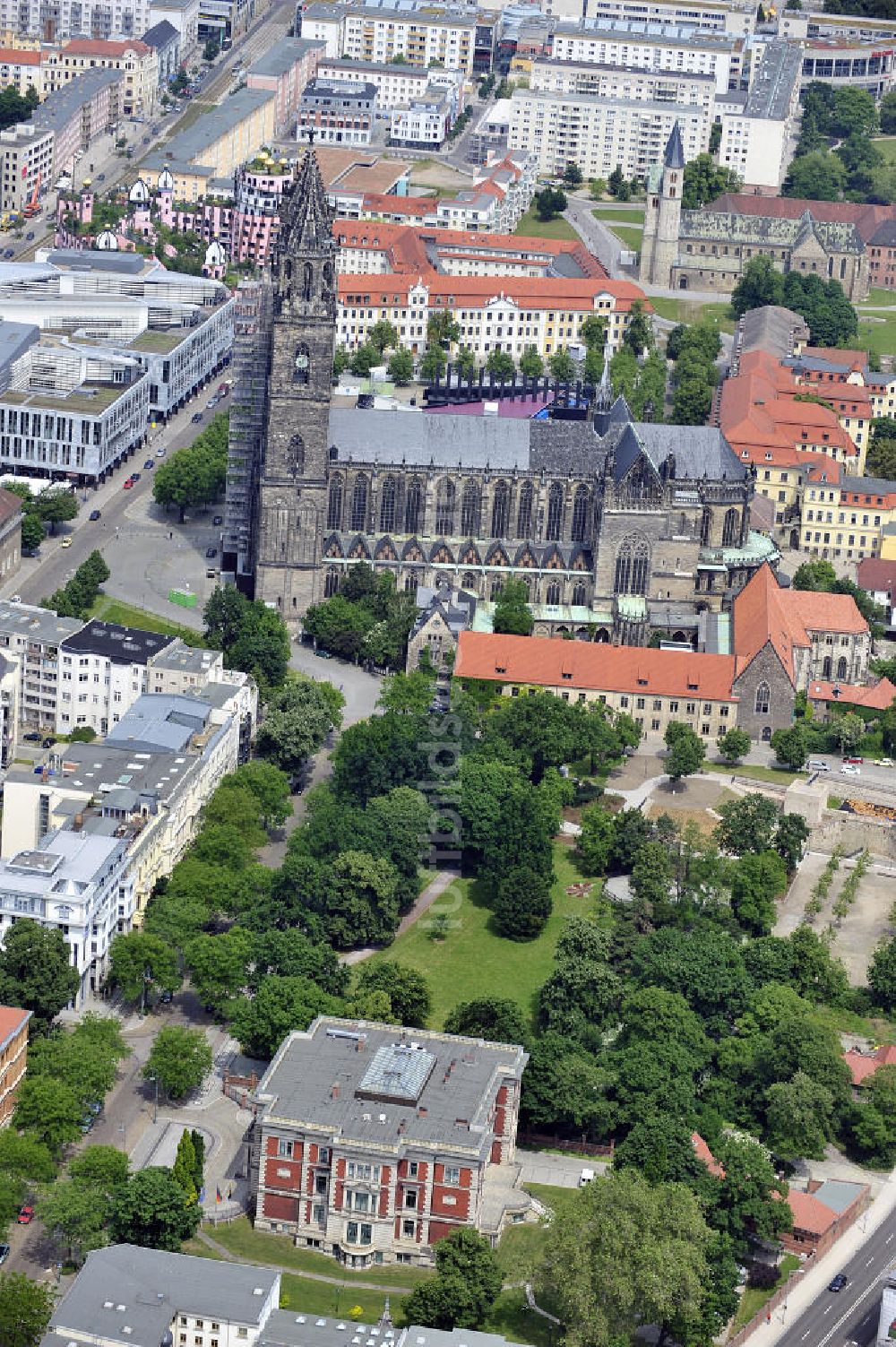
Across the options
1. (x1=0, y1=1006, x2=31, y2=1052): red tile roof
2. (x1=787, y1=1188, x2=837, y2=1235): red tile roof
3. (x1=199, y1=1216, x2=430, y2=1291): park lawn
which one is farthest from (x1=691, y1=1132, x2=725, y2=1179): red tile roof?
(x1=0, y1=1006, x2=31, y2=1052): red tile roof

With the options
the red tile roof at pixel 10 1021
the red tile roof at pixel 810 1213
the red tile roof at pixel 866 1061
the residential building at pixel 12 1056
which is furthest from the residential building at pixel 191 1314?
the red tile roof at pixel 866 1061

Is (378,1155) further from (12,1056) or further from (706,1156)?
(12,1056)

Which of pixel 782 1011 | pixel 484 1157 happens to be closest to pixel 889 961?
pixel 782 1011

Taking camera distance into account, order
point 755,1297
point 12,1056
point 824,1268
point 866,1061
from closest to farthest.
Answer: point 755,1297, point 824,1268, point 12,1056, point 866,1061

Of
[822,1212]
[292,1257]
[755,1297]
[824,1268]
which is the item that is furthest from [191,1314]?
[822,1212]

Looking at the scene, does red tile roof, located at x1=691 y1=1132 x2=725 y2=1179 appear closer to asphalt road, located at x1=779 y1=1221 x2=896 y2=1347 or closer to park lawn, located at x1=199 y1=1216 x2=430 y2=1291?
asphalt road, located at x1=779 y1=1221 x2=896 y2=1347

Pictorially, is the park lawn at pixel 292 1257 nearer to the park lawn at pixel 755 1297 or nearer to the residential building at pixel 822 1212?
the park lawn at pixel 755 1297

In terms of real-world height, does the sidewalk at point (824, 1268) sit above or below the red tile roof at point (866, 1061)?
below
